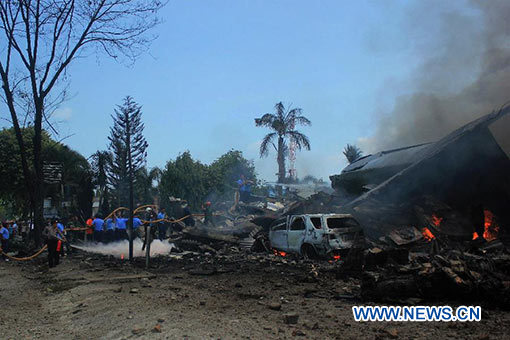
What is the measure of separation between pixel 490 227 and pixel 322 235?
7686mm

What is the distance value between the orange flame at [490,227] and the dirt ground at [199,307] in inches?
342

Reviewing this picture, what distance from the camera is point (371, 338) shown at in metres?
5.09

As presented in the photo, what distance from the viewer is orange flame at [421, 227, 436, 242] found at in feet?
47.4

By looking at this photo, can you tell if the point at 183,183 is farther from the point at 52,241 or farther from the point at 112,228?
the point at 52,241

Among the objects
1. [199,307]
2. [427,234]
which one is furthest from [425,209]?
[199,307]

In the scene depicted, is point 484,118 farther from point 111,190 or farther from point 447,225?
point 111,190

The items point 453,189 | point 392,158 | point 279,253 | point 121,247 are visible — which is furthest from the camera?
point 392,158

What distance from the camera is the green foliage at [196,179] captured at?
3891 cm

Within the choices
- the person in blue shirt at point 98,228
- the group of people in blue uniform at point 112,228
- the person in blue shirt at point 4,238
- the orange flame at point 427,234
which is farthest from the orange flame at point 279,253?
the person in blue shirt at point 4,238

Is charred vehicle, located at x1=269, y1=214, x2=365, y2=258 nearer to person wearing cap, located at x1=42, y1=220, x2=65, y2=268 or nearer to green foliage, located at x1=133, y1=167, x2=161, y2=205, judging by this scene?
person wearing cap, located at x1=42, y1=220, x2=65, y2=268

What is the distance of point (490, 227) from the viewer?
16125 millimetres

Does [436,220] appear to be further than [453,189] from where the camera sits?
No

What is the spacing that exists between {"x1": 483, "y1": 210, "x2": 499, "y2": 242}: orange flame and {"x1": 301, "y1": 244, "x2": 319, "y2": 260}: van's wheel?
721cm

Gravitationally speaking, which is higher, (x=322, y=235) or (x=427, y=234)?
(x=322, y=235)
